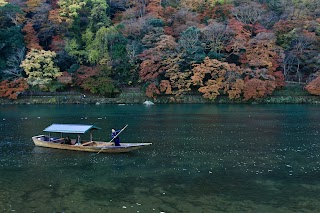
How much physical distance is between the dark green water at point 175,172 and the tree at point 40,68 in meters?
27.1

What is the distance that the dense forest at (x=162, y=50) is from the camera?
5881 centimetres

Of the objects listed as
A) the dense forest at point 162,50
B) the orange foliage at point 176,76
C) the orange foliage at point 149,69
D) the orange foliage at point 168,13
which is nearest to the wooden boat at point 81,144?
the dense forest at point 162,50

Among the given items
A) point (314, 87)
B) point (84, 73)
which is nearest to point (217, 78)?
point (314, 87)

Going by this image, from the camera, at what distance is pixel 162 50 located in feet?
204

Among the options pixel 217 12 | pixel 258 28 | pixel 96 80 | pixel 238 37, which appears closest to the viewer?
pixel 96 80

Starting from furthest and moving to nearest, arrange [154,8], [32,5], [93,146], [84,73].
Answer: [154,8] < [32,5] < [84,73] < [93,146]

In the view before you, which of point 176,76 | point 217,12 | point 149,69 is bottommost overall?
point 176,76

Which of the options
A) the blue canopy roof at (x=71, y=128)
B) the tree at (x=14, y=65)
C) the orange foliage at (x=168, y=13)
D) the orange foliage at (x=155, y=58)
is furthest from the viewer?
the orange foliage at (x=168, y=13)

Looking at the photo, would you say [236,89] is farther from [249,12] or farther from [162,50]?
[249,12]

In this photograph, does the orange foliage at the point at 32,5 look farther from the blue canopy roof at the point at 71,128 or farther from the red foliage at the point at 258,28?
the blue canopy roof at the point at 71,128

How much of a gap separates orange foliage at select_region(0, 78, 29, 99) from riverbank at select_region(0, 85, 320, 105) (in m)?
1.20

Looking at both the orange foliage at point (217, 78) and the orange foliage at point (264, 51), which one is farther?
→ the orange foliage at point (264, 51)

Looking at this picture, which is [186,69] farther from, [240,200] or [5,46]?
[240,200]

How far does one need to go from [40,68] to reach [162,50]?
22159mm
